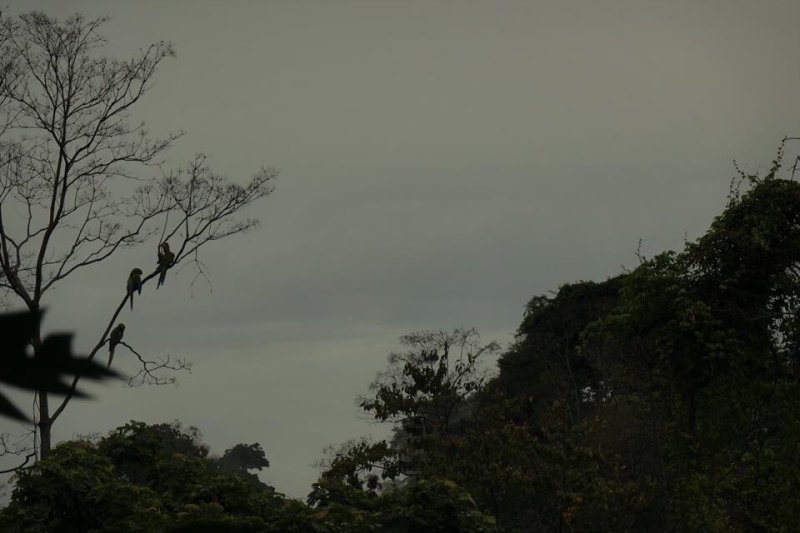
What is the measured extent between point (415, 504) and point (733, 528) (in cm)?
642

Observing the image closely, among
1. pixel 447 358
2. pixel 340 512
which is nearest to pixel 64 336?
pixel 340 512

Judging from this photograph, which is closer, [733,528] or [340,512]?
[340,512]

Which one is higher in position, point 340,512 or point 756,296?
point 756,296

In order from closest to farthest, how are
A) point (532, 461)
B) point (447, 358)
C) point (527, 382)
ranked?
point (532, 461)
point (447, 358)
point (527, 382)

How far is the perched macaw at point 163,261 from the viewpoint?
14.7 m

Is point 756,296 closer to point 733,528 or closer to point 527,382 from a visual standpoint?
point 733,528

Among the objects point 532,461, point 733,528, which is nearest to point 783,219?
point 733,528

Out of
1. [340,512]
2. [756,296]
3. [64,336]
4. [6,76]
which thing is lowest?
[64,336]

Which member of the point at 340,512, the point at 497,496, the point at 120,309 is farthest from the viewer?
the point at 497,496

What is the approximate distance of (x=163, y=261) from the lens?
14953 mm

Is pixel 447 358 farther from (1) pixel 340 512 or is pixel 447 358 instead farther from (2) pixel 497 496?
(1) pixel 340 512

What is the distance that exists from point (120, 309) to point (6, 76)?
4.37m

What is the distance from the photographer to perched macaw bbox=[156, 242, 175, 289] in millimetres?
14742

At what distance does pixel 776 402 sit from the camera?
45.3 feet
